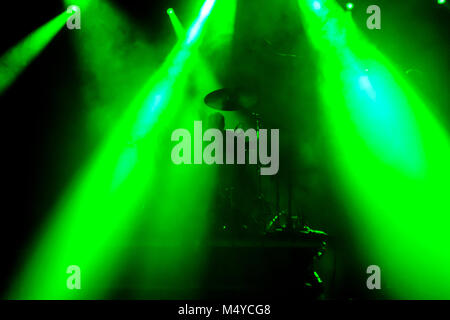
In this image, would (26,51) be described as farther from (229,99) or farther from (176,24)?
(229,99)

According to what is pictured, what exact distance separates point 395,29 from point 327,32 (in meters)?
0.87

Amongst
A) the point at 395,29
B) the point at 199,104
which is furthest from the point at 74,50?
the point at 395,29

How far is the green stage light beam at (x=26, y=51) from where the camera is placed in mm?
4336

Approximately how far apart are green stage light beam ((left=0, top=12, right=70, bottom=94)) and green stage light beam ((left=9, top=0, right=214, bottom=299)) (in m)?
1.32

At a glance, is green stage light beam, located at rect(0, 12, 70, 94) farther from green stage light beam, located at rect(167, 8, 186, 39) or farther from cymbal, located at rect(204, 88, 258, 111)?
cymbal, located at rect(204, 88, 258, 111)

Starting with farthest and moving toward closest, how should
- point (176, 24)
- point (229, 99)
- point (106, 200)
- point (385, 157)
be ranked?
point (176, 24) < point (385, 157) < point (106, 200) < point (229, 99)

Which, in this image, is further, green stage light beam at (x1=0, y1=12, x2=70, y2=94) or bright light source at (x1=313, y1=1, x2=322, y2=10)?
bright light source at (x1=313, y1=1, x2=322, y2=10)

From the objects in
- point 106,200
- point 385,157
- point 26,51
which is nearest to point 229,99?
point 106,200

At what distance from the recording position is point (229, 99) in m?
3.69

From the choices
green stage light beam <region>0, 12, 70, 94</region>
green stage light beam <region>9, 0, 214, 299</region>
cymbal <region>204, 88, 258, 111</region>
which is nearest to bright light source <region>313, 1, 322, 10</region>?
green stage light beam <region>9, 0, 214, 299</region>

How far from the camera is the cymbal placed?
11.9 feet

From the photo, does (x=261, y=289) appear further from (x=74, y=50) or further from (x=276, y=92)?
(x=74, y=50)

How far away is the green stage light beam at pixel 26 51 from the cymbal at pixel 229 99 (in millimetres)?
2376

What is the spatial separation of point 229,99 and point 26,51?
276 centimetres
